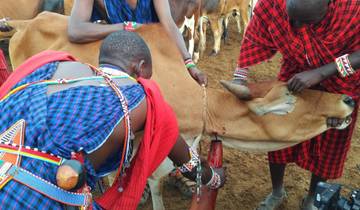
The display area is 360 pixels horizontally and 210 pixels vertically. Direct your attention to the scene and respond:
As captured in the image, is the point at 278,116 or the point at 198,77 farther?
the point at 198,77

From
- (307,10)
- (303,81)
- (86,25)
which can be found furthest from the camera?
(86,25)

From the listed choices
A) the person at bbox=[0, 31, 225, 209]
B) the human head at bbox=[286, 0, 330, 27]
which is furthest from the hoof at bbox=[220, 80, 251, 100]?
the person at bbox=[0, 31, 225, 209]

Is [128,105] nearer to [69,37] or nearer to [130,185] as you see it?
[130,185]

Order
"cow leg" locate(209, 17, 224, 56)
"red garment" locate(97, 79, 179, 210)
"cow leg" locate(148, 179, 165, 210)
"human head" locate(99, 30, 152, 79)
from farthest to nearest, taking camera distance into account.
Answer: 1. "cow leg" locate(209, 17, 224, 56)
2. "cow leg" locate(148, 179, 165, 210)
3. "human head" locate(99, 30, 152, 79)
4. "red garment" locate(97, 79, 179, 210)

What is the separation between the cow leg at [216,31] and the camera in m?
9.44

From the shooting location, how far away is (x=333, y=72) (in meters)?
3.17

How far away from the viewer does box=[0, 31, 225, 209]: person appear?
1971mm

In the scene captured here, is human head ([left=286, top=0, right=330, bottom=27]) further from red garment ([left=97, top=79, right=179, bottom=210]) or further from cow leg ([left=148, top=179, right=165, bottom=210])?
cow leg ([left=148, top=179, right=165, bottom=210])

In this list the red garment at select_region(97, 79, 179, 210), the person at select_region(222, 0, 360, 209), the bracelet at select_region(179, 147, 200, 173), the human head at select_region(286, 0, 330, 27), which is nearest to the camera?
the red garment at select_region(97, 79, 179, 210)

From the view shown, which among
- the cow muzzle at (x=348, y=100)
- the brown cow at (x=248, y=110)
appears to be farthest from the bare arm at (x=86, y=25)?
the cow muzzle at (x=348, y=100)

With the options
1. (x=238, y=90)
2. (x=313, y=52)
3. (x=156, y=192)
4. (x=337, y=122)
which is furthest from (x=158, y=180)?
(x=313, y=52)

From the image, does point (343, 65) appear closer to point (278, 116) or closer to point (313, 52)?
point (313, 52)

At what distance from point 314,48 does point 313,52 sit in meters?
0.03

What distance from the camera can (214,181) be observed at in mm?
2760
